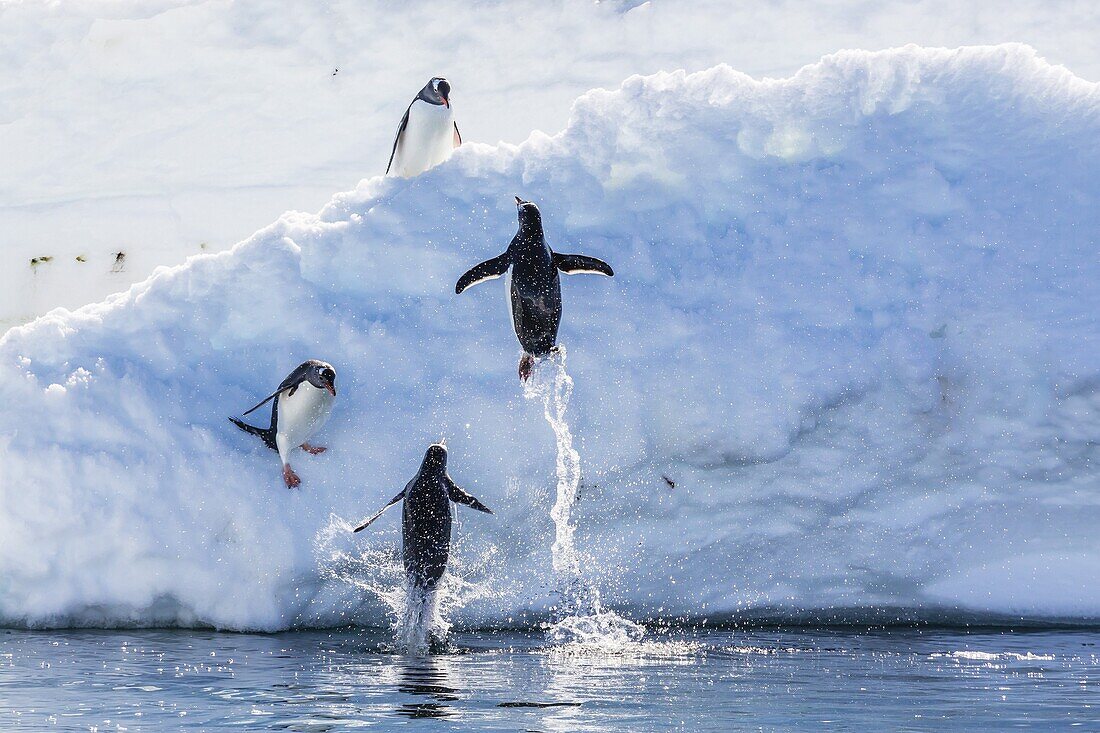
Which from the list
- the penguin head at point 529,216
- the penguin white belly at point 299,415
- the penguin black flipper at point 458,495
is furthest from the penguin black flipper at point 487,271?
the penguin black flipper at point 458,495

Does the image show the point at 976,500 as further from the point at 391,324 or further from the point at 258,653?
the point at 258,653

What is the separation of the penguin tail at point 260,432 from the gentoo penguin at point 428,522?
4.38 feet

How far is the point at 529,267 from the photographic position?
8.46 m

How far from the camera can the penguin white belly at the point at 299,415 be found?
8.57 metres

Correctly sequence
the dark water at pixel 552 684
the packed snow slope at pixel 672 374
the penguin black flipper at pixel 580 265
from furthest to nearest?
1. the packed snow slope at pixel 672 374
2. the penguin black flipper at pixel 580 265
3. the dark water at pixel 552 684

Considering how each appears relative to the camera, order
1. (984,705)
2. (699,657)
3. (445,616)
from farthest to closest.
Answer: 1. (445,616)
2. (699,657)
3. (984,705)

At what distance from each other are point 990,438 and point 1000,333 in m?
0.86

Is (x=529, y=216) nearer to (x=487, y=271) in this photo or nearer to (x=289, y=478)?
(x=487, y=271)

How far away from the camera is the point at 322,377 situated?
8586 millimetres

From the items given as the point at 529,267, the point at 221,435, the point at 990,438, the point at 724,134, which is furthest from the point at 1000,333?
the point at 221,435

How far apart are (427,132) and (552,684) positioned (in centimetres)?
768

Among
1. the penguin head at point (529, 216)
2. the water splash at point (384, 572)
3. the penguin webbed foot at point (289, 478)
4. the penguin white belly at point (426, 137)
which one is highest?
→ the penguin white belly at point (426, 137)

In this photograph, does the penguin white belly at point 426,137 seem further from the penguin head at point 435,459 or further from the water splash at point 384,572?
the penguin head at point 435,459

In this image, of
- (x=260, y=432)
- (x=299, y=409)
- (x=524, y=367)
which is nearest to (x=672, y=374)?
(x=524, y=367)
